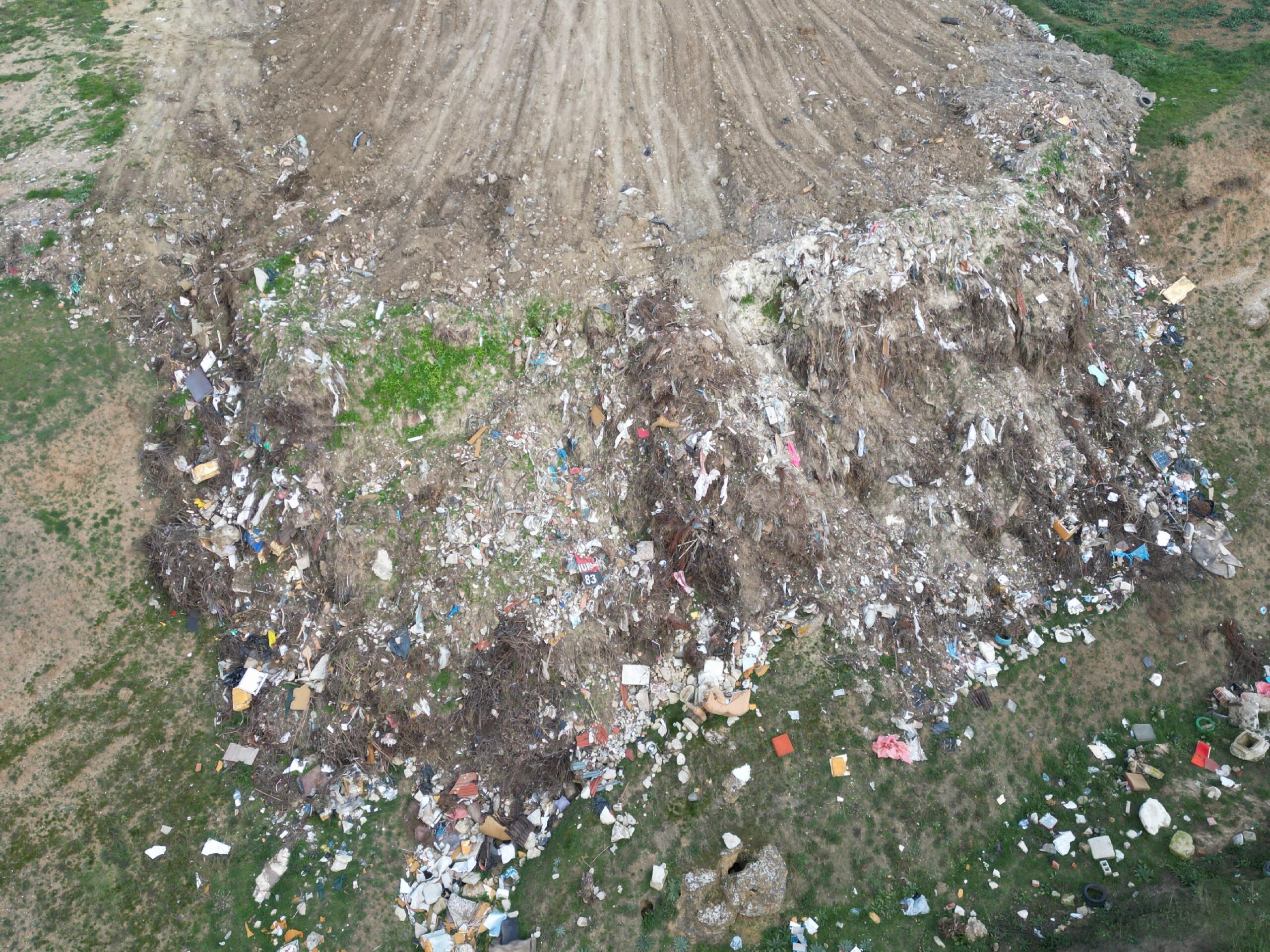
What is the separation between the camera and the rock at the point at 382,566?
928 cm

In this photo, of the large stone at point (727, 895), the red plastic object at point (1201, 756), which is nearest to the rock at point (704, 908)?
the large stone at point (727, 895)

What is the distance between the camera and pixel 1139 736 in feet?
29.3

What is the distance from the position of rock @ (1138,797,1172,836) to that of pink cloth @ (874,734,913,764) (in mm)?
2694

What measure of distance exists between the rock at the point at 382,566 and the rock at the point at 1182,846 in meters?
10.2

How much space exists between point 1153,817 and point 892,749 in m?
3.07

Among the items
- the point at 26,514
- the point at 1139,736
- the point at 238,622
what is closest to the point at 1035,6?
the point at 1139,736

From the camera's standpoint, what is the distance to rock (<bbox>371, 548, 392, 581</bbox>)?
9281 millimetres

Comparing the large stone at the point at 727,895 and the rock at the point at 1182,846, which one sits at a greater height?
the rock at the point at 1182,846

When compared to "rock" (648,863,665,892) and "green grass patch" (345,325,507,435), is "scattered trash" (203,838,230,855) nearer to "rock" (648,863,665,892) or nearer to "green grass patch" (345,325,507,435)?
"rock" (648,863,665,892)

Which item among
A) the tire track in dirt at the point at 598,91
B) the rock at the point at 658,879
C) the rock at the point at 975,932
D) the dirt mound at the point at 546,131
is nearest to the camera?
the rock at the point at 975,932

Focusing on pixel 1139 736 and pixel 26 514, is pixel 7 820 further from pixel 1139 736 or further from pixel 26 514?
pixel 1139 736

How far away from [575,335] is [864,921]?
825cm

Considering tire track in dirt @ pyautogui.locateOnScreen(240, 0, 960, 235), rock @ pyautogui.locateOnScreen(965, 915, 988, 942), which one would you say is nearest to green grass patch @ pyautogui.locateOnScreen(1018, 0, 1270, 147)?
tire track in dirt @ pyautogui.locateOnScreen(240, 0, 960, 235)

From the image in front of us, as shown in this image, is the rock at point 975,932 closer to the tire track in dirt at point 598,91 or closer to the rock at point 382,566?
the rock at point 382,566
